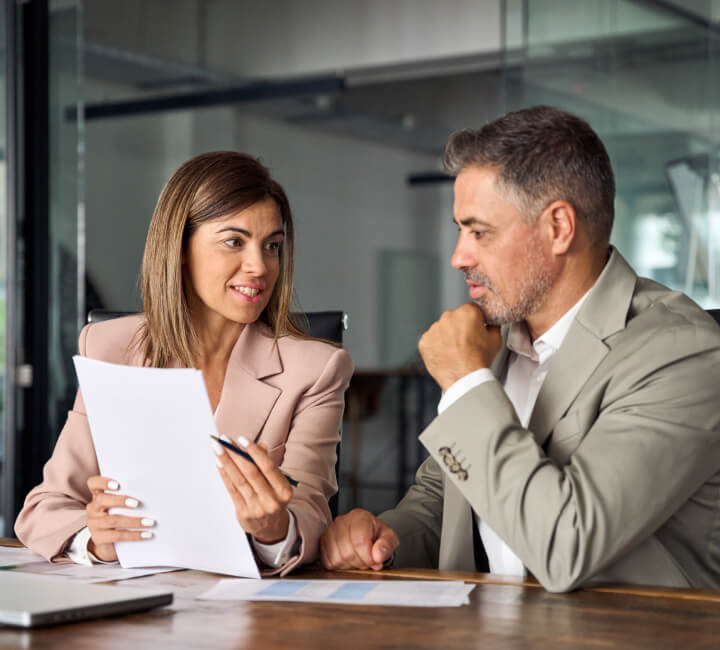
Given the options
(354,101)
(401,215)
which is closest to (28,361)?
(354,101)

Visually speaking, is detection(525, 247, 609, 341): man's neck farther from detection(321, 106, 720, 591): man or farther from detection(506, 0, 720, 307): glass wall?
detection(506, 0, 720, 307): glass wall

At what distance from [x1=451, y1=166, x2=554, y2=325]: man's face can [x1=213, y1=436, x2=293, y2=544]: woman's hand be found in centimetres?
43

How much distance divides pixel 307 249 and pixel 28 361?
5010 millimetres

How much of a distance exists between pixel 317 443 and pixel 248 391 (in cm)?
15

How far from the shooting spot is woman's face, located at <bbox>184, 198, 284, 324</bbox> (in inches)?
70.6

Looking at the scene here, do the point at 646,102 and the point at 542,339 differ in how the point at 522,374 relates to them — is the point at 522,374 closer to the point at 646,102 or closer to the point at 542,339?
the point at 542,339

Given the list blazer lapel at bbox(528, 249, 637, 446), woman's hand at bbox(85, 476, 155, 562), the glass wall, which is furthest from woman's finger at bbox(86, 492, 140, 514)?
the glass wall

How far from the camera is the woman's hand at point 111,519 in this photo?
1408 millimetres

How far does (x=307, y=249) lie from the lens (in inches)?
348

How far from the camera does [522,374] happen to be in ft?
5.47

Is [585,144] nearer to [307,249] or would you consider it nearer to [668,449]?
[668,449]

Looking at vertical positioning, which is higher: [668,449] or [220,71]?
[220,71]

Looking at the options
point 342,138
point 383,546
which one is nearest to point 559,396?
point 383,546

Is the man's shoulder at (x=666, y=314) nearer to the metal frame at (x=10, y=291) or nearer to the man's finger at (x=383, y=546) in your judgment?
the man's finger at (x=383, y=546)
